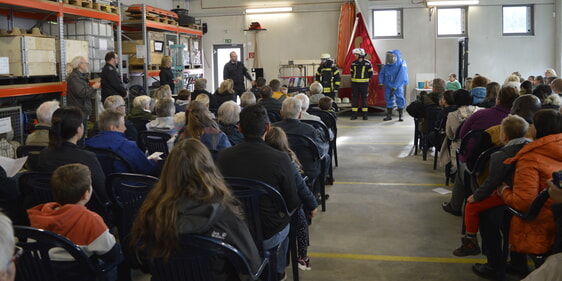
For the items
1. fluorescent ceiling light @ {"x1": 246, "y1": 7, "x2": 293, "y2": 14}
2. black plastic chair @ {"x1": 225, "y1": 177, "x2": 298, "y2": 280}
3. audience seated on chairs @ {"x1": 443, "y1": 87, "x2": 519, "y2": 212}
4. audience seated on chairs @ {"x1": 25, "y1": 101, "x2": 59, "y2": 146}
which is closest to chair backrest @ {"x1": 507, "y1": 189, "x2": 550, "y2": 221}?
black plastic chair @ {"x1": 225, "y1": 177, "x2": 298, "y2": 280}

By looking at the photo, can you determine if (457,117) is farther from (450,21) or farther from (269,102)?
(450,21)

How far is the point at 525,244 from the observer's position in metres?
3.00

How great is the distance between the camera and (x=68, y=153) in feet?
10.7

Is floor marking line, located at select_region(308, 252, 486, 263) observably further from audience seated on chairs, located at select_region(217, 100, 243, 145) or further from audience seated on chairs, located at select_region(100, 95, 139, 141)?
audience seated on chairs, located at select_region(100, 95, 139, 141)

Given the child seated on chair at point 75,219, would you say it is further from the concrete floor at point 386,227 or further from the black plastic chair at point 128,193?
the concrete floor at point 386,227

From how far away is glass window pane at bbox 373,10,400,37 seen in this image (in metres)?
15.7

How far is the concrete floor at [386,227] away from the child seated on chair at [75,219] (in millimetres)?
1290

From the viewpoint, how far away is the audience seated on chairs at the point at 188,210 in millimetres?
1962

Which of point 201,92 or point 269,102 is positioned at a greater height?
point 201,92

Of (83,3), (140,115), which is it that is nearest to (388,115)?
(83,3)

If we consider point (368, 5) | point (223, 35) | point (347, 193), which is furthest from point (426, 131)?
point (223, 35)

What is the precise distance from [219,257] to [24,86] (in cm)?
650

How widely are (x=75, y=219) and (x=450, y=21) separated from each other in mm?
14858

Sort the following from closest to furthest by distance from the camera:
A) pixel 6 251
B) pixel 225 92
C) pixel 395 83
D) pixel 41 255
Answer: pixel 6 251 → pixel 41 255 → pixel 225 92 → pixel 395 83
